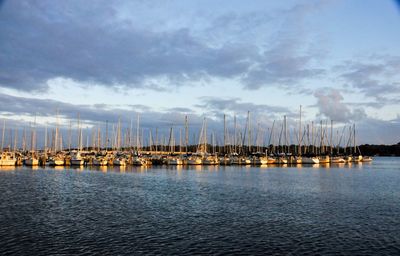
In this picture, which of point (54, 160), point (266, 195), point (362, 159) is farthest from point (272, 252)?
point (362, 159)

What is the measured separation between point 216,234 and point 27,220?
14.6m

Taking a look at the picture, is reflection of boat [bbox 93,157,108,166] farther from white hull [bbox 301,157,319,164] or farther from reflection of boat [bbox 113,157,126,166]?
white hull [bbox 301,157,319,164]

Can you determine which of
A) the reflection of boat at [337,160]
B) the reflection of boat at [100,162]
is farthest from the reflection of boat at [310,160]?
the reflection of boat at [100,162]

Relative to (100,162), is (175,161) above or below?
above

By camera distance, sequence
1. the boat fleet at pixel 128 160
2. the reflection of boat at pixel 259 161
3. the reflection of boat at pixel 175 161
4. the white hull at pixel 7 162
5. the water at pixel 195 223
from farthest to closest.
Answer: the reflection of boat at pixel 259 161, the reflection of boat at pixel 175 161, the boat fleet at pixel 128 160, the white hull at pixel 7 162, the water at pixel 195 223

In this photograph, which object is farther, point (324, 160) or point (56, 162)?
point (324, 160)

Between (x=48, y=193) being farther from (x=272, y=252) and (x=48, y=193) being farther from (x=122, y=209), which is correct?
(x=272, y=252)

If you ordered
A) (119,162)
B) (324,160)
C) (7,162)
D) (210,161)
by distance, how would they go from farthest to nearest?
(324,160)
(210,161)
(119,162)
(7,162)

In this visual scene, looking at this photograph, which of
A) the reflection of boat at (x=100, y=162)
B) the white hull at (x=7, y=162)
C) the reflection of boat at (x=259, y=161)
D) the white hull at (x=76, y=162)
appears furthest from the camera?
the reflection of boat at (x=259, y=161)

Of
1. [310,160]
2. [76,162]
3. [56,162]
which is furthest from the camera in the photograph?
[310,160]

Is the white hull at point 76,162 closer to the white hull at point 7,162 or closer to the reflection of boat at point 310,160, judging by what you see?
the white hull at point 7,162

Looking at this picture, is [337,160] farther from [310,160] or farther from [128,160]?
[128,160]

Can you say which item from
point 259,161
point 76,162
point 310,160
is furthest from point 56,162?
point 310,160

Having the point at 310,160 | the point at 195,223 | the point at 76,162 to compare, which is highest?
the point at 310,160
